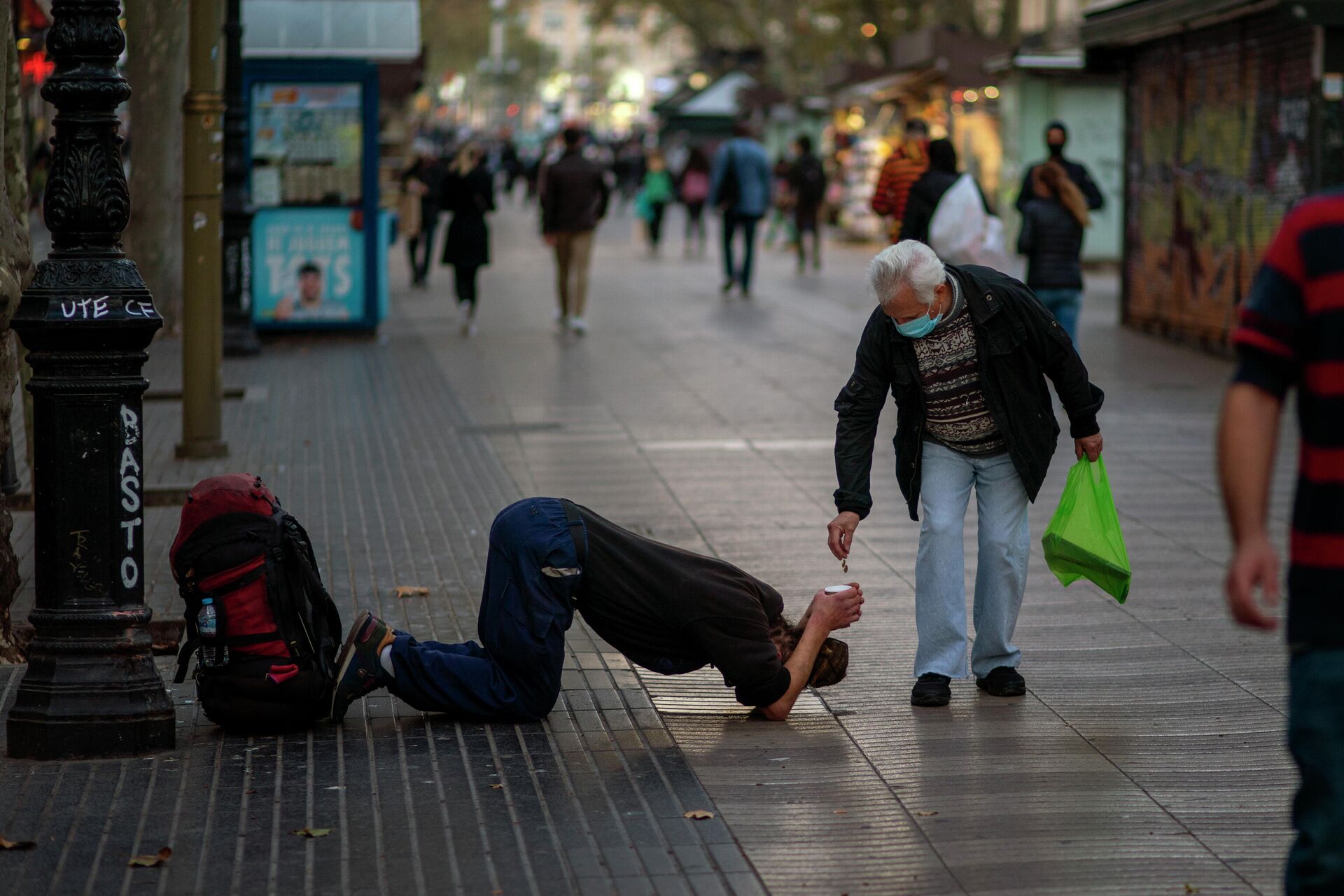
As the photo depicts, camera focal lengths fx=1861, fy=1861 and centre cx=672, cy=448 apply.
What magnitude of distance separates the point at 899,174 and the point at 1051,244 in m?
1.35

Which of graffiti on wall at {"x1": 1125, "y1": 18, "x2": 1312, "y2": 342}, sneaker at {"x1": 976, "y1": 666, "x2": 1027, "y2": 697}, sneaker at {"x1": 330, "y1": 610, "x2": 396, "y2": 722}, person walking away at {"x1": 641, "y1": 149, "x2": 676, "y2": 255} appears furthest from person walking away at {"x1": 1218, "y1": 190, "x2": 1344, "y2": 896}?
person walking away at {"x1": 641, "y1": 149, "x2": 676, "y2": 255}

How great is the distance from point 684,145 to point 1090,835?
60612mm

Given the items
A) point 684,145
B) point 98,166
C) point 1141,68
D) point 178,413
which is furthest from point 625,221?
point 98,166

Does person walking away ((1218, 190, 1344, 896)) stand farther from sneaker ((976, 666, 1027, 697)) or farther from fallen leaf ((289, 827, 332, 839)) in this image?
sneaker ((976, 666, 1027, 697))

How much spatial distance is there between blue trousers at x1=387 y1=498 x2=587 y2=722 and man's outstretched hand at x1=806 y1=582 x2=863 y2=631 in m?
0.75

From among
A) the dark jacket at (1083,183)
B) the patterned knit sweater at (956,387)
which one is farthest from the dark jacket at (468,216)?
the patterned knit sweater at (956,387)

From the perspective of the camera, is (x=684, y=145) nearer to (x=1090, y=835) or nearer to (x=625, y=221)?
(x=625, y=221)

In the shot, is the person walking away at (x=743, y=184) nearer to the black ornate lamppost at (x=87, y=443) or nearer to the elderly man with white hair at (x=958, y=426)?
the elderly man with white hair at (x=958, y=426)

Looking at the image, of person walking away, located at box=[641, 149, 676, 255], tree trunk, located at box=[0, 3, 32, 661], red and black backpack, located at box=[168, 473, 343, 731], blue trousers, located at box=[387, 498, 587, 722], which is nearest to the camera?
red and black backpack, located at box=[168, 473, 343, 731]

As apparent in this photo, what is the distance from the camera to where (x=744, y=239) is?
2170cm

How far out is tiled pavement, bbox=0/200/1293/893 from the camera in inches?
170

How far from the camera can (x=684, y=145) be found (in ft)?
210

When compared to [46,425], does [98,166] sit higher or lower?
higher

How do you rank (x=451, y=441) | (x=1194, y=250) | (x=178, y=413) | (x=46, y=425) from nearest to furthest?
(x=46, y=425)
(x=451, y=441)
(x=178, y=413)
(x=1194, y=250)
